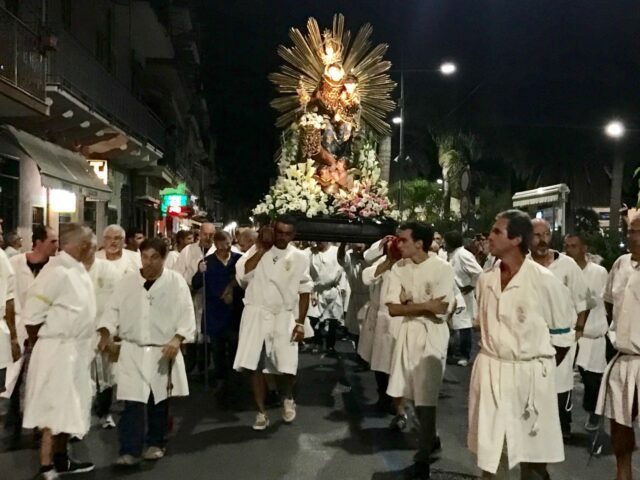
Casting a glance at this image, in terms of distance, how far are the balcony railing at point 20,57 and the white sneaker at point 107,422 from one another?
6.93 metres

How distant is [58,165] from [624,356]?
1261 cm

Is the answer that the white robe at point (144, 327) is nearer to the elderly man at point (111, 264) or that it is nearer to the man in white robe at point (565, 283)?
the elderly man at point (111, 264)

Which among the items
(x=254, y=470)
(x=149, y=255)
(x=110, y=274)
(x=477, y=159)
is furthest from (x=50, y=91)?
(x=477, y=159)

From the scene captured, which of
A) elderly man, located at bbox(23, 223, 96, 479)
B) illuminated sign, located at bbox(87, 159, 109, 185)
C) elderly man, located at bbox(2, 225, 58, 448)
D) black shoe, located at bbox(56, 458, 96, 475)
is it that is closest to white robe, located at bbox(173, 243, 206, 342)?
elderly man, located at bbox(2, 225, 58, 448)

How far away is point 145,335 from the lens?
6320 mm

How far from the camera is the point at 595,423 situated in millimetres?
7758

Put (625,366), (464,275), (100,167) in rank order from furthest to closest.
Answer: (100,167) → (464,275) → (625,366)

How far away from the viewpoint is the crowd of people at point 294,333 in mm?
4828

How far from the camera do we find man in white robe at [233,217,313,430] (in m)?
7.61

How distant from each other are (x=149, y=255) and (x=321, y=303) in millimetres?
6875

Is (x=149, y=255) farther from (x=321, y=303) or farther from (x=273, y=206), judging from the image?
(x=321, y=303)

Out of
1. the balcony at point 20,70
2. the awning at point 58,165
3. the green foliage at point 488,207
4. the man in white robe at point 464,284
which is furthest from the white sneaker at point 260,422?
the green foliage at point 488,207

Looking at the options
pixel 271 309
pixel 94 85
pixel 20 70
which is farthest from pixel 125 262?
pixel 94 85

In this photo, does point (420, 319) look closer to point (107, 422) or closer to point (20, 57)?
point (107, 422)
